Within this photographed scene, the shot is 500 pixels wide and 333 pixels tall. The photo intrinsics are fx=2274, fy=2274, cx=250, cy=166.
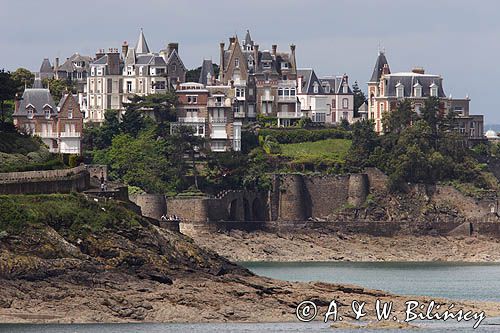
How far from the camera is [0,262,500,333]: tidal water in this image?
81.2 meters

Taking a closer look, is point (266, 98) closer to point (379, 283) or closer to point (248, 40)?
point (248, 40)

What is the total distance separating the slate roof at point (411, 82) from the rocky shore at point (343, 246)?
52.3ft

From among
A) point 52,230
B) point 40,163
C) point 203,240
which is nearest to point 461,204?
point 203,240

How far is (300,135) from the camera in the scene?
145125 mm

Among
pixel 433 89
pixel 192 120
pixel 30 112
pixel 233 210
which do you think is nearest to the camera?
pixel 233 210

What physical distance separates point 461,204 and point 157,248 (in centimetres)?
4890

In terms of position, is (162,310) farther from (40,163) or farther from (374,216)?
(374,216)

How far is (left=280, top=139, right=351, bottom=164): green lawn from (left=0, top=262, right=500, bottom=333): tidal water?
13523 mm

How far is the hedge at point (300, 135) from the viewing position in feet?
475

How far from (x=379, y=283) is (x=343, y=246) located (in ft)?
81.1

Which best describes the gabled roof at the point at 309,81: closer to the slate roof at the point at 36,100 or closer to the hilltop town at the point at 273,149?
the hilltop town at the point at 273,149

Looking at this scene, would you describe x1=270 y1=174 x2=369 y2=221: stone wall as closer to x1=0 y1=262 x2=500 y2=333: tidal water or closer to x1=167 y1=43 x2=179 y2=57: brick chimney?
x1=0 y1=262 x2=500 y2=333: tidal water

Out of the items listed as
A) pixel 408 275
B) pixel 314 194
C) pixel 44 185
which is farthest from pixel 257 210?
pixel 44 185

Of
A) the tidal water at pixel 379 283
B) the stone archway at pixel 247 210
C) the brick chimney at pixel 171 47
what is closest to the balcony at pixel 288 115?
the brick chimney at pixel 171 47
